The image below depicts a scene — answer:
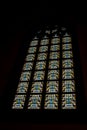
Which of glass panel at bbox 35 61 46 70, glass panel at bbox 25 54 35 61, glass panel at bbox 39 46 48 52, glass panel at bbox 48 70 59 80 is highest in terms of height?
glass panel at bbox 39 46 48 52

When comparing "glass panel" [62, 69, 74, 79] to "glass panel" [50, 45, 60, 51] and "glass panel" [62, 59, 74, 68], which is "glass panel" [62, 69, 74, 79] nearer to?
"glass panel" [62, 59, 74, 68]

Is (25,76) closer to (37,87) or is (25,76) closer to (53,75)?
(37,87)

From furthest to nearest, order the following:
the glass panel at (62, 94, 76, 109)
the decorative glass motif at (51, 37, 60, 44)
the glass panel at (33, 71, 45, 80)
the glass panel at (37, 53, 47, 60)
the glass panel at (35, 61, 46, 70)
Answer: the decorative glass motif at (51, 37, 60, 44) < the glass panel at (37, 53, 47, 60) < the glass panel at (35, 61, 46, 70) < the glass panel at (33, 71, 45, 80) < the glass panel at (62, 94, 76, 109)

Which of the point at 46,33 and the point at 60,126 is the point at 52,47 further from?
the point at 60,126

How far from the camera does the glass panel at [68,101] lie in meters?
5.34

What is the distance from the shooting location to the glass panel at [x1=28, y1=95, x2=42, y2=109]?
18.0 feet

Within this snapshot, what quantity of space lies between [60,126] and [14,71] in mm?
2170

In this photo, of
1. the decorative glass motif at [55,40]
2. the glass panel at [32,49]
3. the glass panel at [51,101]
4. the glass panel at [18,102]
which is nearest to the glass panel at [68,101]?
the glass panel at [51,101]

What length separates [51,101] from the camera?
5480 millimetres

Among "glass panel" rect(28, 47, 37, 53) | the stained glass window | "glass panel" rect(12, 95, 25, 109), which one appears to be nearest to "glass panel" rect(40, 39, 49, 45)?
the stained glass window

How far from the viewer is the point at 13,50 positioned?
290 inches

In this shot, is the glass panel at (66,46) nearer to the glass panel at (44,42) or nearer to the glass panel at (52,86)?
the glass panel at (44,42)

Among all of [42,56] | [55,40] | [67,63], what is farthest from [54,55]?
[55,40]

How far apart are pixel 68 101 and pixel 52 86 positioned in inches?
23.7
